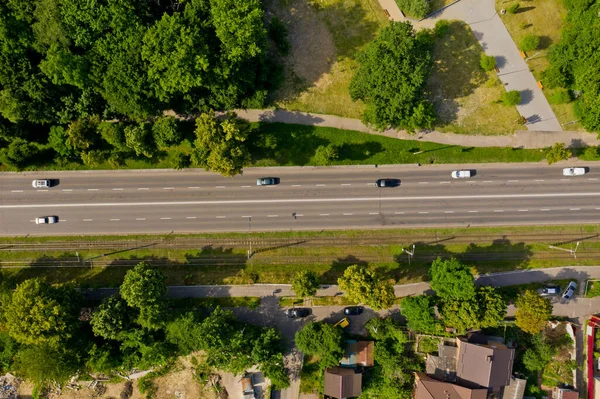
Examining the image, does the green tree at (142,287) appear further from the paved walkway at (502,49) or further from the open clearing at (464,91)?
the paved walkway at (502,49)

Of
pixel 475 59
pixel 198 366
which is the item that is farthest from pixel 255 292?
pixel 475 59

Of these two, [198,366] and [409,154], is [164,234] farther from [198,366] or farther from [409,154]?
[409,154]

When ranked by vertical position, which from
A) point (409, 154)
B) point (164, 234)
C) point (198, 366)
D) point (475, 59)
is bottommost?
point (198, 366)

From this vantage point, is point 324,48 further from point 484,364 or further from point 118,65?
point 484,364

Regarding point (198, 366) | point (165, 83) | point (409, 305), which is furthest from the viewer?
point (198, 366)

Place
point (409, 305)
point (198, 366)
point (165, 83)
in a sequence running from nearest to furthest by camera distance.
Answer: point (165, 83)
point (409, 305)
point (198, 366)

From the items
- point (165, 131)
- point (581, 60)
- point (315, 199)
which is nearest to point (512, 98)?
point (581, 60)

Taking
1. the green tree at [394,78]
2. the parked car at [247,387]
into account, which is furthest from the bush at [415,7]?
the parked car at [247,387]
